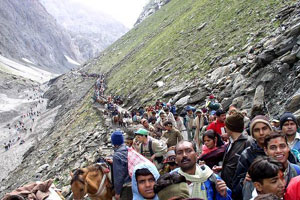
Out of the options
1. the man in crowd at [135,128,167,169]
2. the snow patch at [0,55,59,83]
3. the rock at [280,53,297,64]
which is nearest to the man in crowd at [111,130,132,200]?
the man in crowd at [135,128,167,169]

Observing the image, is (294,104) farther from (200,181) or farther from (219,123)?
(200,181)

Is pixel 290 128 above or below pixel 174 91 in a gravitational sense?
below

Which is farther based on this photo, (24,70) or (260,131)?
(24,70)

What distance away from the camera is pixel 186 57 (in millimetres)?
27641

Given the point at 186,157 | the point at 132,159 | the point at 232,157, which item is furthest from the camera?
the point at 132,159

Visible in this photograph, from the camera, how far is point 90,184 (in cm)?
455

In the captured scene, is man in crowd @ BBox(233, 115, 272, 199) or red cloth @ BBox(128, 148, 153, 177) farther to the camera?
red cloth @ BBox(128, 148, 153, 177)

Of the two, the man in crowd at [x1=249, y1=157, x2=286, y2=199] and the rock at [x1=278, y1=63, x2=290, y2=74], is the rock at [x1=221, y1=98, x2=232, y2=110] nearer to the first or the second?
the rock at [x1=278, y1=63, x2=290, y2=74]

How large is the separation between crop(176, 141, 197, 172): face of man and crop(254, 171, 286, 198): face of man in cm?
87

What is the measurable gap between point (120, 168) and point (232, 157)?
1845 millimetres

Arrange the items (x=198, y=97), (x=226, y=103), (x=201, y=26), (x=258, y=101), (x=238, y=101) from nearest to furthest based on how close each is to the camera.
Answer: (x=258, y=101), (x=238, y=101), (x=226, y=103), (x=198, y=97), (x=201, y=26)

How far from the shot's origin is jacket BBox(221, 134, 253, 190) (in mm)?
4230

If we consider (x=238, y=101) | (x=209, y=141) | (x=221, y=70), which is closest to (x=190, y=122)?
(x=238, y=101)

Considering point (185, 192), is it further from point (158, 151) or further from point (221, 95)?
point (221, 95)
